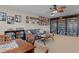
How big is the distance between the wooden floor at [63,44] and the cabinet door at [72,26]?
8 cm

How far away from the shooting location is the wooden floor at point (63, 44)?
1523 millimetres

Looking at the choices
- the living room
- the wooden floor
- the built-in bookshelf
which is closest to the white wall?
the living room

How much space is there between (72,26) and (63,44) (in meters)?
0.33

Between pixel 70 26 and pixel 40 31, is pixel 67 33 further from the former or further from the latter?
pixel 40 31

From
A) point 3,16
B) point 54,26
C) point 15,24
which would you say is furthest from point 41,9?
point 3,16

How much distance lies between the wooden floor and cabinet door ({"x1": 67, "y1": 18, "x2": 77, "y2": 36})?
0.08 metres

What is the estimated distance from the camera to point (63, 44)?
1602 millimetres

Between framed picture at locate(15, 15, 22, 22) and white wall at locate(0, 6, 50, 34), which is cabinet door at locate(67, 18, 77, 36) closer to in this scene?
white wall at locate(0, 6, 50, 34)

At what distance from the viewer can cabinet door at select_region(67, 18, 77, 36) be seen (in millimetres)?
1500

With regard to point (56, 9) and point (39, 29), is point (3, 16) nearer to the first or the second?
point (39, 29)

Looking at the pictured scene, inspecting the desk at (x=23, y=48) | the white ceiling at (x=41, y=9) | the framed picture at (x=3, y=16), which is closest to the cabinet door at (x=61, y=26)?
the white ceiling at (x=41, y=9)

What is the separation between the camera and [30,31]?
5.09 feet

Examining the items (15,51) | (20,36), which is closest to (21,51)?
(15,51)

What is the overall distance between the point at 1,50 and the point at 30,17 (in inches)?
26.2
